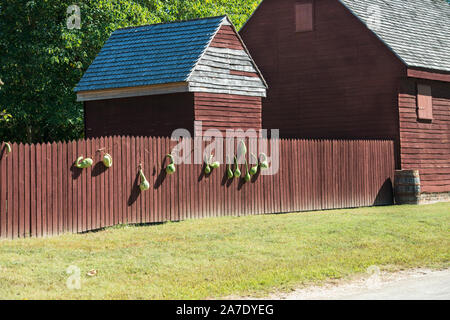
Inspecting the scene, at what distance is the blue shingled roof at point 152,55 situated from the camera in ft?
71.5

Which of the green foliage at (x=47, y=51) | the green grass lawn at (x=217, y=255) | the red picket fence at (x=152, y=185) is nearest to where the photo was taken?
the green grass lawn at (x=217, y=255)

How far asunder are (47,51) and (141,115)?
10.2 meters

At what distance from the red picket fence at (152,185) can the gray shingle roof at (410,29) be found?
445cm

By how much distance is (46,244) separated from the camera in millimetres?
12898

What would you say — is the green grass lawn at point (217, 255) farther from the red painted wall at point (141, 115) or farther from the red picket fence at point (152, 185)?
the red painted wall at point (141, 115)

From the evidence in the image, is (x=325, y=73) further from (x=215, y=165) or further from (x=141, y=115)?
(x=215, y=165)

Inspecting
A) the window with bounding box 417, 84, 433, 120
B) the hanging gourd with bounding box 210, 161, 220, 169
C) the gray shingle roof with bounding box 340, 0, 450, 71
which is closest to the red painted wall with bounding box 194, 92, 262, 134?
the hanging gourd with bounding box 210, 161, 220, 169

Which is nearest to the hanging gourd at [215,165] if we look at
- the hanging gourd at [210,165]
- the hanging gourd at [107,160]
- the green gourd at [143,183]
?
the hanging gourd at [210,165]

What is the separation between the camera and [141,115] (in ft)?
74.4

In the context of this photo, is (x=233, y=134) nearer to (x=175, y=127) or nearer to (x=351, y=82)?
(x=175, y=127)

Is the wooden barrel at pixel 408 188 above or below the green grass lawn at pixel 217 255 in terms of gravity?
above

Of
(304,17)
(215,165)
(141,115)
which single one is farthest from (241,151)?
(304,17)

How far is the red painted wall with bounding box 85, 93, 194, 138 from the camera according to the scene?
2167 centimetres

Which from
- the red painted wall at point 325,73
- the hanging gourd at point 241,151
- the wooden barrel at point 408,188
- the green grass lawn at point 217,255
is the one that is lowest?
the green grass lawn at point 217,255
